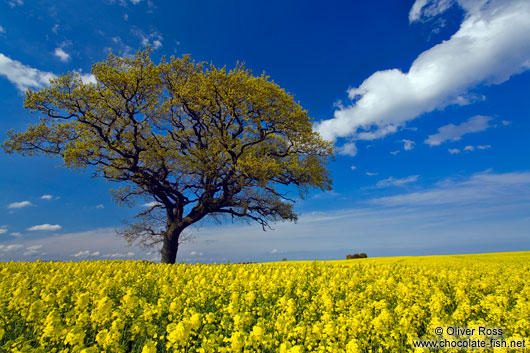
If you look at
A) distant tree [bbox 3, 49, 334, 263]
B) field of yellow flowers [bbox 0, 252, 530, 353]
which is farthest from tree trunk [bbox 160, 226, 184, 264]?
field of yellow flowers [bbox 0, 252, 530, 353]

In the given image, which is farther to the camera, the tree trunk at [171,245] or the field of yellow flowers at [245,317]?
the tree trunk at [171,245]

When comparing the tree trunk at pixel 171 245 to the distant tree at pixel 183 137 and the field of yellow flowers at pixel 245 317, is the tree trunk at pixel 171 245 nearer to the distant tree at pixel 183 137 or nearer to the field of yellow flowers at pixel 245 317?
the distant tree at pixel 183 137

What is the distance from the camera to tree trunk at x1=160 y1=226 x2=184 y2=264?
2253cm

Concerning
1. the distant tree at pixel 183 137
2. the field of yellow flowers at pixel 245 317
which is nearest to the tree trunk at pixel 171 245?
the distant tree at pixel 183 137

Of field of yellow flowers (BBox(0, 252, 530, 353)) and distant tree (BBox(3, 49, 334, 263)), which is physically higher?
distant tree (BBox(3, 49, 334, 263))

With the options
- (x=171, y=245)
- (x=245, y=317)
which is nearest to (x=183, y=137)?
(x=171, y=245)

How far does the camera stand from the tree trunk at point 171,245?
22531mm

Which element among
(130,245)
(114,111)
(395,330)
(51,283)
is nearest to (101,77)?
(114,111)

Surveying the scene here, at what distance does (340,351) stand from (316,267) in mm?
8826

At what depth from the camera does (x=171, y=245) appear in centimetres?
2275

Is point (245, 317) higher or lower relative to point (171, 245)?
lower

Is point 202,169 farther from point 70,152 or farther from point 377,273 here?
point 377,273

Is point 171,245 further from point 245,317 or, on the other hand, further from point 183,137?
point 245,317

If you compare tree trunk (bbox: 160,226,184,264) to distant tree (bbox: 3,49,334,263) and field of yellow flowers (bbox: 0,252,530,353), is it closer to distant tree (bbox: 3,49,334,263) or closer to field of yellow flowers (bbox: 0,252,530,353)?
distant tree (bbox: 3,49,334,263)
